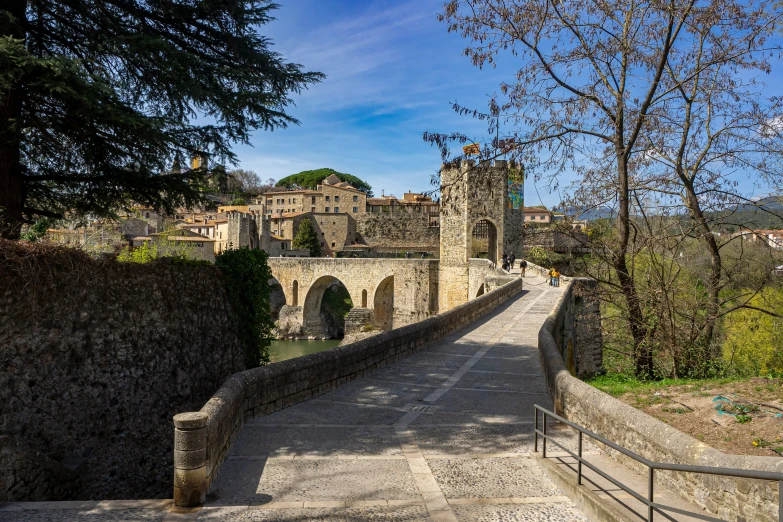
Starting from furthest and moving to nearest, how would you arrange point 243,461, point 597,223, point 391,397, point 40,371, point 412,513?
1. point 597,223
2. point 391,397
3. point 40,371
4. point 243,461
5. point 412,513

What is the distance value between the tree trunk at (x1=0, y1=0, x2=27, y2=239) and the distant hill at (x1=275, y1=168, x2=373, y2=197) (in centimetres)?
9603

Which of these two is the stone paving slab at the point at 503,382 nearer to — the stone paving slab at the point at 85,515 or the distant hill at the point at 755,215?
the distant hill at the point at 755,215

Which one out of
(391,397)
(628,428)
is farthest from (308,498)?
(391,397)

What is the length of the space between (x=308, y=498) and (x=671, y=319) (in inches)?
328

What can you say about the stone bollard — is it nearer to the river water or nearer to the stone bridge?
the stone bridge

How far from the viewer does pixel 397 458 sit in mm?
5379

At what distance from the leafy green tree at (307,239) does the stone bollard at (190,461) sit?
59204 millimetres

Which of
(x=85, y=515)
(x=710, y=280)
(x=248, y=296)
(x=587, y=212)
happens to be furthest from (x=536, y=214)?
(x=85, y=515)

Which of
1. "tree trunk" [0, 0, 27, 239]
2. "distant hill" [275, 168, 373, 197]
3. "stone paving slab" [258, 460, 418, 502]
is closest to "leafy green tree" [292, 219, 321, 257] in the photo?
"distant hill" [275, 168, 373, 197]

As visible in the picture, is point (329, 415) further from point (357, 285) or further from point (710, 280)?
point (357, 285)

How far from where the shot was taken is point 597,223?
12.1 meters

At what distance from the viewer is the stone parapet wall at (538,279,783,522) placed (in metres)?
3.26

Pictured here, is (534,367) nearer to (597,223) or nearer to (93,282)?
(597,223)

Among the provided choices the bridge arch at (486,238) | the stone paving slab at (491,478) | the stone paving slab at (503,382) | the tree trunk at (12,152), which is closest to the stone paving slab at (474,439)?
the stone paving slab at (491,478)
